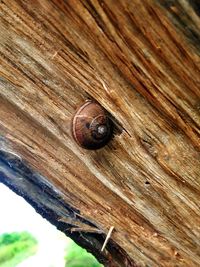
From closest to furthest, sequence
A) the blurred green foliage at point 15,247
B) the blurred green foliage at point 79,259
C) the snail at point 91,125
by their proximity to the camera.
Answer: the snail at point 91,125, the blurred green foliage at point 79,259, the blurred green foliage at point 15,247

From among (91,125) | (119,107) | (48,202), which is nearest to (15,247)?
(48,202)

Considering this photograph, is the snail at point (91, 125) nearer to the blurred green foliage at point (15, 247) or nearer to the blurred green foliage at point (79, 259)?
the blurred green foliage at point (79, 259)

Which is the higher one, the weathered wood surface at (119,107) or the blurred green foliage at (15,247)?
the weathered wood surface at (119,107)

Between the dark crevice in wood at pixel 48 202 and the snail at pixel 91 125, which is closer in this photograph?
the snail at pixel 91 125

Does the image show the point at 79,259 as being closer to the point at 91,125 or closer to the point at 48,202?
the point at 48,202

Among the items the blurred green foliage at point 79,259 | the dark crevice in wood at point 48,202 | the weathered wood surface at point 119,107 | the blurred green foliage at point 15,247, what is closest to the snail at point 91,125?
the weathered wood surface at point 119,107

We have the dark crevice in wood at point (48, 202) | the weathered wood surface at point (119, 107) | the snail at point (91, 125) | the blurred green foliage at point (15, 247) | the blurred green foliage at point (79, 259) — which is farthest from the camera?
the blurred green foliage at point (15, 247)

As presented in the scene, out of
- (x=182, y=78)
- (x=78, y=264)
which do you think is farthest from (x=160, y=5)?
(x=78, y=264)
